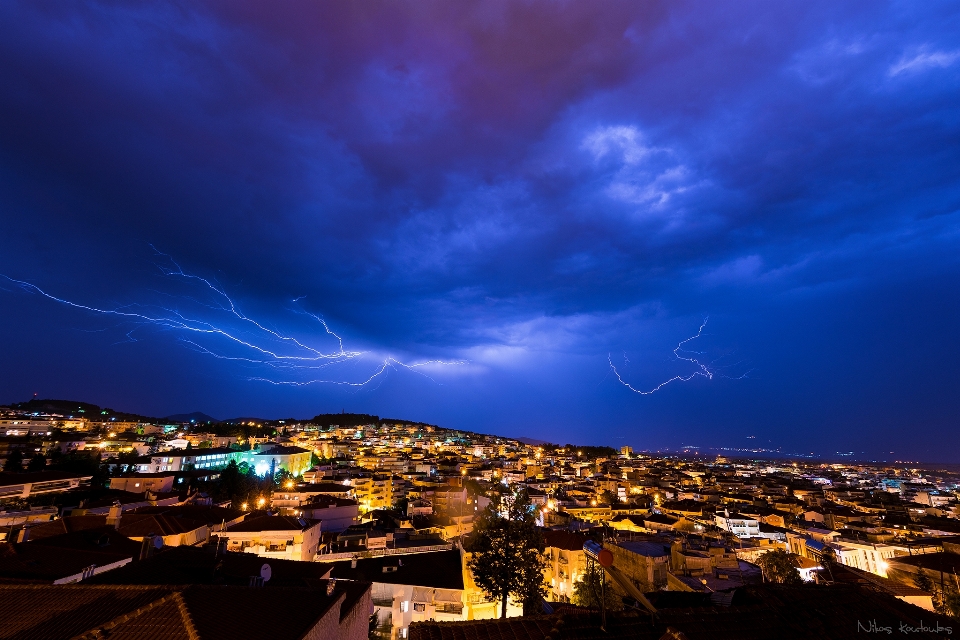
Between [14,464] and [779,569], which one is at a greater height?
[14,464]

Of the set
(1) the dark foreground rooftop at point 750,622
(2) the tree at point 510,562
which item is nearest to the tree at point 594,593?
(2) the tree at point 510,562

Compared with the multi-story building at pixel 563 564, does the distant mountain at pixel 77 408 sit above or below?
above

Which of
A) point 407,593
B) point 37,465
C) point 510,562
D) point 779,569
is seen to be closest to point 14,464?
point 37,465

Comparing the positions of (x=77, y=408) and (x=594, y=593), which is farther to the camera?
(x=77, y=408)

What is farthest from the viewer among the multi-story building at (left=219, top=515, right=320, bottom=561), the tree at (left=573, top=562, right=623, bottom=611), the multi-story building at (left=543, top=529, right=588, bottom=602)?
the multi-story building at (left=543, top=529, right=588, bottom=602)

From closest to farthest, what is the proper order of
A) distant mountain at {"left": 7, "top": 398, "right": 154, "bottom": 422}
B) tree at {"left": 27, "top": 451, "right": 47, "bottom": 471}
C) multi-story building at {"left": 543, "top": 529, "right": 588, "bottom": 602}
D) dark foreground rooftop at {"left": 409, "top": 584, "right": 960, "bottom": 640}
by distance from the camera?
dark foreground rooftop at {"left": 409, "top": 584, "right": 960, "bottom": 640}, multi-story building at {"left": 543, "top": 529, "right": 588, "bottom": 602}, tree at {"left": 27, "top": 451, "right": 47, "bottom": 471}, distant mountain at {"left": 7, "top": 398, "right": 154, "bottom": 422}

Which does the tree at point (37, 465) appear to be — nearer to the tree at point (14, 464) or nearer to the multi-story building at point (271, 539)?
the tree at point (14, 464)

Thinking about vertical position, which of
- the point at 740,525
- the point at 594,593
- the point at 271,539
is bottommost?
the point at 740,525

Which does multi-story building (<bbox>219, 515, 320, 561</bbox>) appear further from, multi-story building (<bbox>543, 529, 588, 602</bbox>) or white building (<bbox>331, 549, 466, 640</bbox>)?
multi-story building (<bbox>543, 529, 588, 602</bbox>)

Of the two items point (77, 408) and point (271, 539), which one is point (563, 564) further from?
point (77, 408)

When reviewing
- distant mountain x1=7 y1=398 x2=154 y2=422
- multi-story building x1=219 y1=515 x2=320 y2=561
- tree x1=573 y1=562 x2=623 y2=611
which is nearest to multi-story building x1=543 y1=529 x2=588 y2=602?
tree x1=573 y1=562 x2=623 y2=611

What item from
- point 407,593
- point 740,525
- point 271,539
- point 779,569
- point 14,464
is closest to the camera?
point 407,593

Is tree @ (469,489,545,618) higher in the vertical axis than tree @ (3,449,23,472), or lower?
lower

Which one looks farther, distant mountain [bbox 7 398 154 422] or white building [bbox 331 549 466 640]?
distant mountain [bbox 7 398 154 422]
